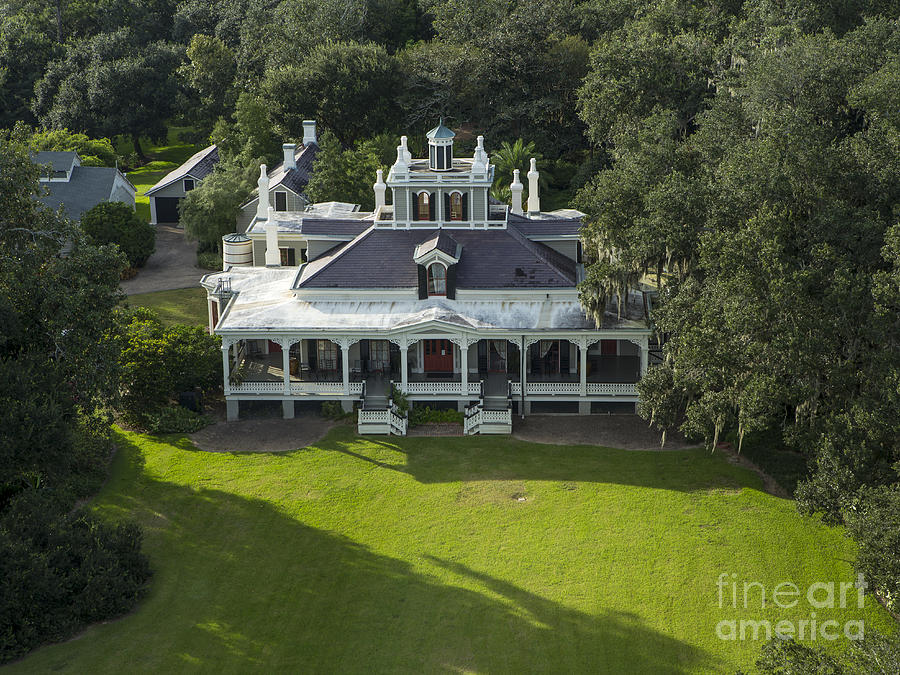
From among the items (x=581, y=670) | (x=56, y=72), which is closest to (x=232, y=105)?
(x=56, y=72)

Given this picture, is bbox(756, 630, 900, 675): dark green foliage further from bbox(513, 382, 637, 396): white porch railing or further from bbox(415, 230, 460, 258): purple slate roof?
bbox(415, 230, 460, 258): purple slate roof

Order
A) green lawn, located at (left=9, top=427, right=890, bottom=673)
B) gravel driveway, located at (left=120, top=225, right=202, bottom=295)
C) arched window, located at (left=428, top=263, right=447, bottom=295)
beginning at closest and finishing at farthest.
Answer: green lawn, located at (left=9, top=427, right=890, bottom=673)
arched window, located at (left=428, top=263, right=447, bottom=295)
gravel driveway, located at (left=120, top=225, right=202, bottom=295)

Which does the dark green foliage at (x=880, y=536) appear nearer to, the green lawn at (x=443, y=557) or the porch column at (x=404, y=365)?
the green lawn at (x=443, y=557)

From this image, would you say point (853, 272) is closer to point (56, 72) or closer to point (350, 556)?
point (350, 556)

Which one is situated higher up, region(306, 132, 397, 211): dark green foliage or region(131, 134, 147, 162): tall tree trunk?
region(131, 134, 147, 162): tall tree trunk

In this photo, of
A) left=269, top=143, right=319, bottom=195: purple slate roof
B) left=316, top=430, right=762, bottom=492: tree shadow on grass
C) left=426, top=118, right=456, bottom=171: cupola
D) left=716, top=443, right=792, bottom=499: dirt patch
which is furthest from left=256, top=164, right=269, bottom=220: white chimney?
left=716, top=443, right=792, bottom=499: dirt patch

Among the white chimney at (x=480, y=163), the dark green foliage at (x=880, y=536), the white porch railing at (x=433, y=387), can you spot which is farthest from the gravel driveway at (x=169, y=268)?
the dark green foliage at (x=880, y=536)
